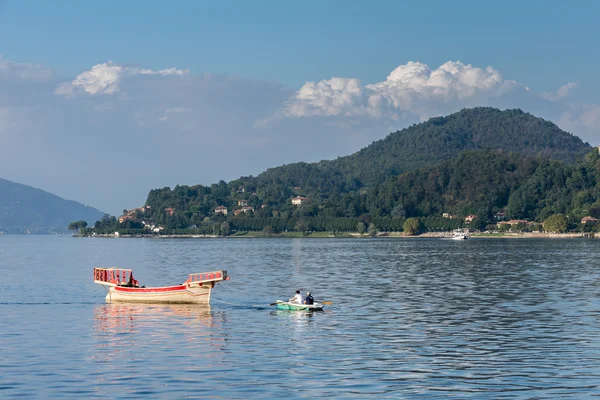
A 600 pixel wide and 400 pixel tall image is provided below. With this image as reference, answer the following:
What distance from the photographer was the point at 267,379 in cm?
3528

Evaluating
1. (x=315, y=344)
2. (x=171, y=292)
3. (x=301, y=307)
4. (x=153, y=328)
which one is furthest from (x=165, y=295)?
(x=315, y=344)

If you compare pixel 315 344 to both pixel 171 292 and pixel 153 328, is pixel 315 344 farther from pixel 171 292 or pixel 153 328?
pixel 171 292

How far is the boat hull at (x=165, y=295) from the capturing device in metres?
63.4

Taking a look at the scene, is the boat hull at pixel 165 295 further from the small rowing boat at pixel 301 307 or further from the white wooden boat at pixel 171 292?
the small rowing boat at pixel 301 307

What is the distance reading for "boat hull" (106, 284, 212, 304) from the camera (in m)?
63.4

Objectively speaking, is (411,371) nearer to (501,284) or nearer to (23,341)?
(23,341)

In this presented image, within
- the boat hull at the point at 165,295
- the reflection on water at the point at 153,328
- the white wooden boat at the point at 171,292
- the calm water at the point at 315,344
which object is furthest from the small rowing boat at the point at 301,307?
the boat hull at the point at 165,295

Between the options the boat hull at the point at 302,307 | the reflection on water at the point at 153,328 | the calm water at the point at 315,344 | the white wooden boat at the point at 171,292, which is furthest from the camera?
the white wooden boat at the point at 171,292

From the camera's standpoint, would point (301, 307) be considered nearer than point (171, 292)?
Yes

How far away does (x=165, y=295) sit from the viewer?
2522 inches

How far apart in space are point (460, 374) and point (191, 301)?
31622 millimetres

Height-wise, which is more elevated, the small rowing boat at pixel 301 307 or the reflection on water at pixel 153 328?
the small rowing boat at pixel 301 307

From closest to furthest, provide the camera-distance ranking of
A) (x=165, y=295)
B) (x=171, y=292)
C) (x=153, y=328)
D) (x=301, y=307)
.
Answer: (x=153, y=328) → (x=301, y=307) → (x=171, y=292) → (x=165, y=295)

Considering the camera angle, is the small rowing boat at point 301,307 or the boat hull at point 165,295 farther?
the boat hull at point 165,295
